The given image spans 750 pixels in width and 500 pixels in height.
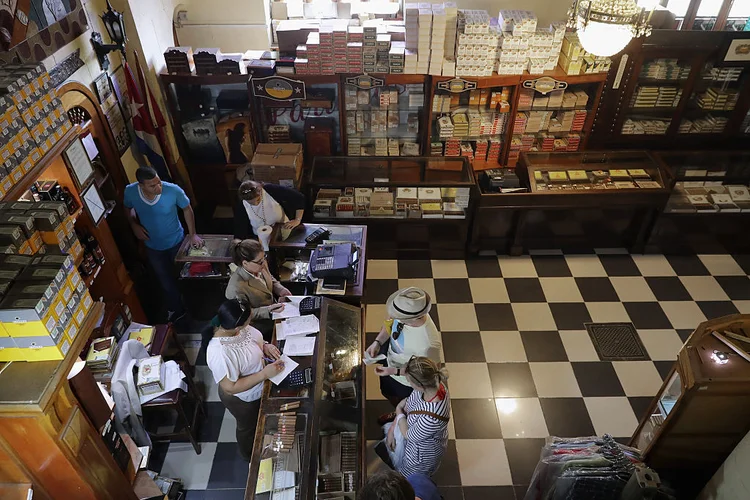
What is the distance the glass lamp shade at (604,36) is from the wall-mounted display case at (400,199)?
2031 mm

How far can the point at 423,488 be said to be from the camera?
2973 millimetres

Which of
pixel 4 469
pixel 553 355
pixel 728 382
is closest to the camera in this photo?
pixel 4 469

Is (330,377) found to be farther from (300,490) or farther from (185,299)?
(185,299)

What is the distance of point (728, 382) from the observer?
286 centimetres

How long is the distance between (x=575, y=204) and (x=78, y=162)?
16.5ft

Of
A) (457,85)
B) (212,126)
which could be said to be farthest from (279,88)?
(457,85)

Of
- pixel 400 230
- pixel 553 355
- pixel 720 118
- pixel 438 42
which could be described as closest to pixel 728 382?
pixel 553 355

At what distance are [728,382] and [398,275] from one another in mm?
3566

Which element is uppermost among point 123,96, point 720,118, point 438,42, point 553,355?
point 438,42

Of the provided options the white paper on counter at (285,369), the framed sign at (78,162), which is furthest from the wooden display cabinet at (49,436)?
the framed sign at (78,162)

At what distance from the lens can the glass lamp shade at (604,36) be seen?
367 cm

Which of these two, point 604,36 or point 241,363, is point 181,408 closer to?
point 241,363

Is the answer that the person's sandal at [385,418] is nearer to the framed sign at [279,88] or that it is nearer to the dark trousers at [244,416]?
the dark trousers at [244,416]

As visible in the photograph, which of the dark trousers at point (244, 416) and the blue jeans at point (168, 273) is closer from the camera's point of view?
the dark trousers at point (244, 416)
